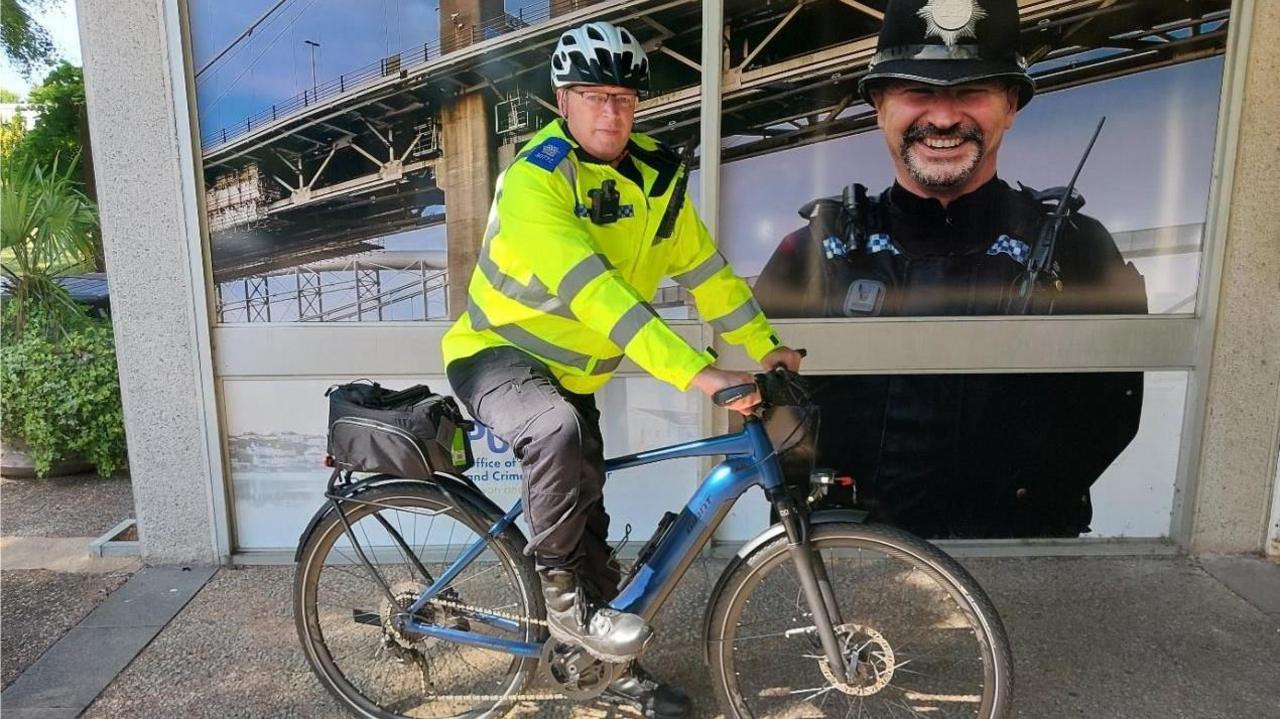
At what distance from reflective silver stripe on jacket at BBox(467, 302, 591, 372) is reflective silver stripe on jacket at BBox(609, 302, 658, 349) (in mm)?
408

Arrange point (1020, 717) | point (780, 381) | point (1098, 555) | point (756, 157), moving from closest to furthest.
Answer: point (780, 381), point (1020, 717), point (756, 157), point (1098, 555)

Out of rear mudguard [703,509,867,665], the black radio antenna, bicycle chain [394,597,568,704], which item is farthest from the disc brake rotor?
the black radio antenna

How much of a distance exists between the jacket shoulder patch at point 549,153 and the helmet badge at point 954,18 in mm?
1995

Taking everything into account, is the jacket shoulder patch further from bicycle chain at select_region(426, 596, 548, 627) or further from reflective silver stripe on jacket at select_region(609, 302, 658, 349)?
bicycle chain at select_region(426, 596, 548, 627)

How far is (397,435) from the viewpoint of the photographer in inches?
94.2

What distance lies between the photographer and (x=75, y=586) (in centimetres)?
362

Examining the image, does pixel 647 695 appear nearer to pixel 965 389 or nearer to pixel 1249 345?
pixel 965 389

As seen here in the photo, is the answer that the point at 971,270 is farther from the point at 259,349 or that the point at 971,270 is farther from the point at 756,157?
the point at 259,349

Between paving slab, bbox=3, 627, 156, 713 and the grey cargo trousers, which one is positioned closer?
the grey cargo trousers

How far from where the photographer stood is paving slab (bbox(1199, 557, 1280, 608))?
3.44m

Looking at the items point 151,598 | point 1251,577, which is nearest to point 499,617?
point 151,598

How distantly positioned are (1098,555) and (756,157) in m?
2.52

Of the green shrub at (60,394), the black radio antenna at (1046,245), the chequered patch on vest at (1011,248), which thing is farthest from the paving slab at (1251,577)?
the green shrub at (60,394)

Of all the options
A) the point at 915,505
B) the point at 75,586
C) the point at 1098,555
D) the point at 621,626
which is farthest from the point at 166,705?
the point at 1098,555
